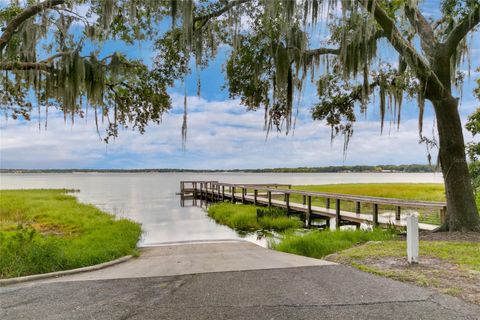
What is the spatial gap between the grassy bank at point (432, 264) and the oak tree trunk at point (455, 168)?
1730 millimetres

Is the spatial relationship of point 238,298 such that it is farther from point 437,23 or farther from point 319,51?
point 437,23

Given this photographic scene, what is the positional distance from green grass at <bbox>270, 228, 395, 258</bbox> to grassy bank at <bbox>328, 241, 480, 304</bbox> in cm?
62

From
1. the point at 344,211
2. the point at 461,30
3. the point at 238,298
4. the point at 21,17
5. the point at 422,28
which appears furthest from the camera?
the point at 344,211

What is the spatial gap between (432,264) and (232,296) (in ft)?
12.6

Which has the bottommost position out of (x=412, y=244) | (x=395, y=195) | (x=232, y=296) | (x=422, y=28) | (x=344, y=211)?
(x=395, y=195)

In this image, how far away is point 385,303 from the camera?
4484 mm

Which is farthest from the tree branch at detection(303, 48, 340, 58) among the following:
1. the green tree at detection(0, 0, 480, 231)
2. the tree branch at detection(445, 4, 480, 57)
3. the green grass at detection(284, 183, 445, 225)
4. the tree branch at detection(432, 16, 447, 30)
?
the green grass at detection(284, 183, 445, 225)

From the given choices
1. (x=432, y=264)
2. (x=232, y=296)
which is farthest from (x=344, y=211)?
(x=232, y=296)

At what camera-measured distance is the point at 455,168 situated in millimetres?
9883

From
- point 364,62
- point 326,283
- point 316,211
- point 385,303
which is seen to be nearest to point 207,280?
point 326,283

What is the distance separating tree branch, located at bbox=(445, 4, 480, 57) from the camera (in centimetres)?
907

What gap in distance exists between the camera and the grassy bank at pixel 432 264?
5.12 metres

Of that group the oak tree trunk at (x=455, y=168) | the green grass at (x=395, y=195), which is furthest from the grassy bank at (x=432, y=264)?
the green grass at (x=395, y=195)

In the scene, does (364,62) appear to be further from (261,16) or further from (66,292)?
(66,292)
